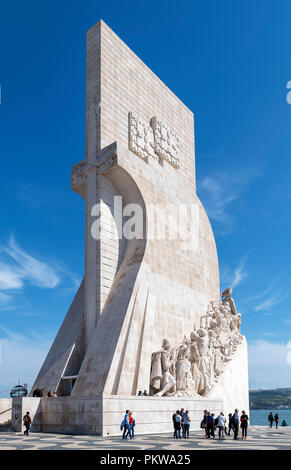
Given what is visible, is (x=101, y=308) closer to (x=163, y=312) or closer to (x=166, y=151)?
(x=163, y=312)

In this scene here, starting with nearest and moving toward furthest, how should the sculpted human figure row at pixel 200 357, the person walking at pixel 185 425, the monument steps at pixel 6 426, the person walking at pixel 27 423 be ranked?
1. the person walking at pixel 185 425
2. the person walking at pixel 27 423
3. the monument steps at pixel 6 426
4. the sculpted human figure row at pixel 200 357

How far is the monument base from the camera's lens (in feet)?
34.2

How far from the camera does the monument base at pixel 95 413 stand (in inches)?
411

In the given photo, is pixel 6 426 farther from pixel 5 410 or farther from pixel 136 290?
pixel 136 290

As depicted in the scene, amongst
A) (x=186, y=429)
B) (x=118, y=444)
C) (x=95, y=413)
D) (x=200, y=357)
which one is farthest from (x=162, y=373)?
(x=118, y=444)

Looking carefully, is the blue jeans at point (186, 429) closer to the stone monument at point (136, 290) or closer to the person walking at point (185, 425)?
the person walking at point (185, 425)

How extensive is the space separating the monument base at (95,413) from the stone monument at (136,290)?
26mm

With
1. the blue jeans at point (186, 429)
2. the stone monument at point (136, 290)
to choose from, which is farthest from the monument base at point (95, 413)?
the blue jeans at point (186, 429)

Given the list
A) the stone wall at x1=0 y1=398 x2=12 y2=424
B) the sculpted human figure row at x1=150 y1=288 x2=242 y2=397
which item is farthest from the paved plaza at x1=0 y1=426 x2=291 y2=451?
the sculpted human figure row at x1=150 y1=288 x2=242 y2=397

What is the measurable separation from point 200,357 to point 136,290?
9.69ft

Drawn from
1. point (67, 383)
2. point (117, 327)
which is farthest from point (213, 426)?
point (67, 383)

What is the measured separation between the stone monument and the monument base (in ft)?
0.08

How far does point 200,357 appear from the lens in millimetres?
14500

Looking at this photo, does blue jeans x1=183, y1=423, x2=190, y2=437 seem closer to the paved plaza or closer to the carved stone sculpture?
the paved plaza
